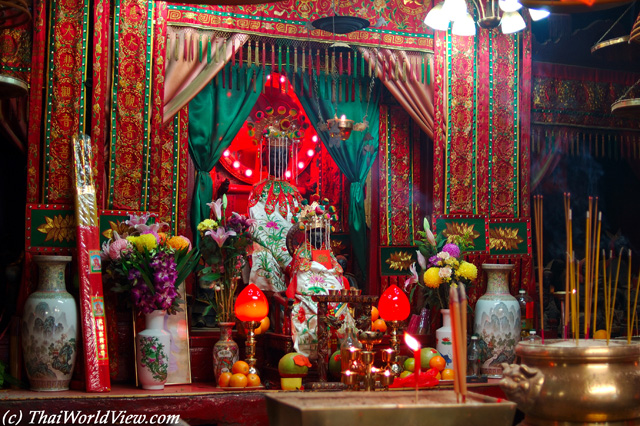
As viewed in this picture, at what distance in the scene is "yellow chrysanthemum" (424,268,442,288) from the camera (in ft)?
19.0

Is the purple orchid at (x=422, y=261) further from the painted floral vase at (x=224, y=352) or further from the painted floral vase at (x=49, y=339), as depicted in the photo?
the painted floral vase at (x=49, y=339)

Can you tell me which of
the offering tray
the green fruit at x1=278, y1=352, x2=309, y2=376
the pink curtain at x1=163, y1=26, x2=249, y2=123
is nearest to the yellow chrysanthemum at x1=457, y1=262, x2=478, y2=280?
the green fruit at x1=278, y1=352, x2=309, y2=376

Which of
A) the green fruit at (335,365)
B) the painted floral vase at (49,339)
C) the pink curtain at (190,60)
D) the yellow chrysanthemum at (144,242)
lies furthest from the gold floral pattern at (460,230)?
the painted floral vase at (49,339)

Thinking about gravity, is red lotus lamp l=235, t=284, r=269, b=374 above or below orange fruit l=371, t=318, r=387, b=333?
above

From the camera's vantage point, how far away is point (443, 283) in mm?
5859

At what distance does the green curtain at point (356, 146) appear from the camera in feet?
22.6

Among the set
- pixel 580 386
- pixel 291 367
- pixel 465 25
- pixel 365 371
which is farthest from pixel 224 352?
pixel 580 386

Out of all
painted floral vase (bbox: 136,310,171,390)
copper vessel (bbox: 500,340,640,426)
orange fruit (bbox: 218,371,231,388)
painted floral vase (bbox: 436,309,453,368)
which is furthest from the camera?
painted floral vase (bbox: 436,309,453,368)

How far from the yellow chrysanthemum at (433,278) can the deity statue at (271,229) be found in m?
1.04

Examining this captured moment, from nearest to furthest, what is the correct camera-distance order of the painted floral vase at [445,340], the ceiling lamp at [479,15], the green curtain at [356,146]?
the ceiling lamp at [479,15], the painted floral vase at [445,340], the green curtain at [356,146]

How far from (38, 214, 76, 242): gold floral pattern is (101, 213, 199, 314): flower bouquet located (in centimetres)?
24

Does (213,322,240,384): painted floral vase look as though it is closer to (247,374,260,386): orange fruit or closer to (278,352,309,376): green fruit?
(247,374,260,386): orange fruit

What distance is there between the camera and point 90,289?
480 centimetres

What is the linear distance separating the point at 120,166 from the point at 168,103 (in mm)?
649
